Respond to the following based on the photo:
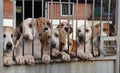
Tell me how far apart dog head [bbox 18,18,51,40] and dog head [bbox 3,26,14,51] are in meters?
0.21

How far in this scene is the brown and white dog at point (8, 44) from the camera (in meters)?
4.22

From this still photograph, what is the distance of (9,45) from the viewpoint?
432 cm

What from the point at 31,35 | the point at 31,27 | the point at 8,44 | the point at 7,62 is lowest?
the point at 7,62

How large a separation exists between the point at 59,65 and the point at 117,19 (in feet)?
3.52

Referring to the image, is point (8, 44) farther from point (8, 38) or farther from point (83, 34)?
point (83, 34)

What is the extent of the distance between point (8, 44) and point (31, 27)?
0.57 m

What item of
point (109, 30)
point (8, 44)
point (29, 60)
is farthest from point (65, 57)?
point (109, 30)

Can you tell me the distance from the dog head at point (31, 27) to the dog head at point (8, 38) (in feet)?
0.68

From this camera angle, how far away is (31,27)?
4781 millimetres

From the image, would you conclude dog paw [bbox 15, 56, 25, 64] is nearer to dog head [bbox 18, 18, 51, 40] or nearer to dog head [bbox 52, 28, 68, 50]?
dog head [bbox 18, 18, 51, 40]

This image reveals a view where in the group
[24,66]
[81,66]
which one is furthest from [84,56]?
[24,66]

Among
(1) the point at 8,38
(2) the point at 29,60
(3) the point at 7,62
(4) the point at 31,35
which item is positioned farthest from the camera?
(4) the point at 31,35

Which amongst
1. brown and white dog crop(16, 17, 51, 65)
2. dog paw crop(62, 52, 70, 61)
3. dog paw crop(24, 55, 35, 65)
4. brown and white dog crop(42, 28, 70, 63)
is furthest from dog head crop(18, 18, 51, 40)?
dog paw crop(62, 52, 70, 61)

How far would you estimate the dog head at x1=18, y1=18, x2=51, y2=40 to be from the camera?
Answer: 4629 mm
